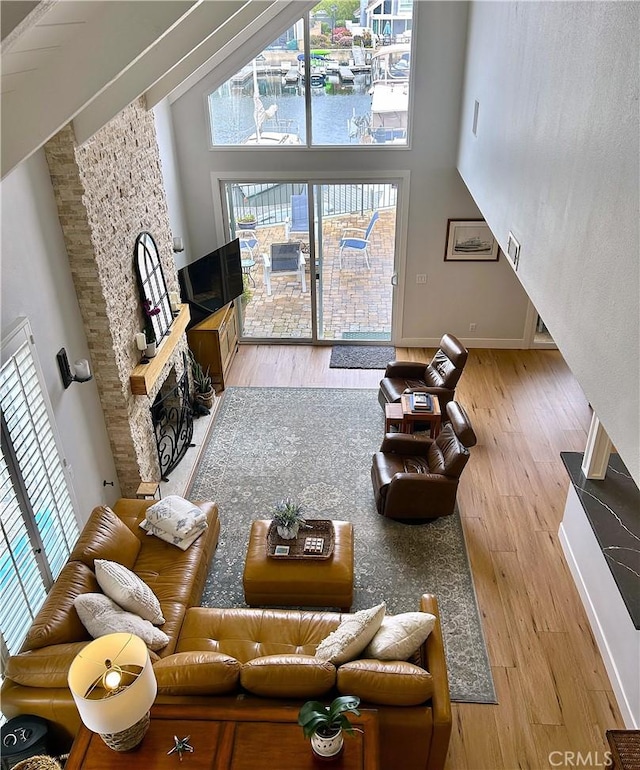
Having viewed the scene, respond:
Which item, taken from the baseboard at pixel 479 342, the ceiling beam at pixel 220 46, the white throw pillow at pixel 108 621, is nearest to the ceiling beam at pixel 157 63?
the ceiling beam at pixel 220 46

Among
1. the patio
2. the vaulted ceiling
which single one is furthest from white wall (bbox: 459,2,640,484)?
the patio

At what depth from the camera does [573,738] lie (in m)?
4.03

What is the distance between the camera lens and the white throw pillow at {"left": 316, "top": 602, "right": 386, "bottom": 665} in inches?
143

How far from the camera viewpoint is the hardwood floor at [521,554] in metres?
4.06

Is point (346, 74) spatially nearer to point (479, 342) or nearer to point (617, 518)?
point (479, 342)

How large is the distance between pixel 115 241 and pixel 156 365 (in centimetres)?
113

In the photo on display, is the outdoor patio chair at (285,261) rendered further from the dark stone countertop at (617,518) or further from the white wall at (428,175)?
the dark stone countertop at (617,518)

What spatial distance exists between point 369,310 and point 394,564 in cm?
420

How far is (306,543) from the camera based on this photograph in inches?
192

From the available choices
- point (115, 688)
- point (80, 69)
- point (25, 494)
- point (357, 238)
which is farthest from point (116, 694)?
point (357, 238)

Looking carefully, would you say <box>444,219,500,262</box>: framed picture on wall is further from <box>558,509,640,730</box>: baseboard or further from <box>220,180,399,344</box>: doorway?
<box>558,509,640,730</box>: baseboard

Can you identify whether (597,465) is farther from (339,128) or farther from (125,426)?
(339,128)

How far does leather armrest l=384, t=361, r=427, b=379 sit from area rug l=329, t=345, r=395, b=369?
109 centimetres

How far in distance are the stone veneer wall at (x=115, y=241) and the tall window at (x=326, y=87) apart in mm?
1802
